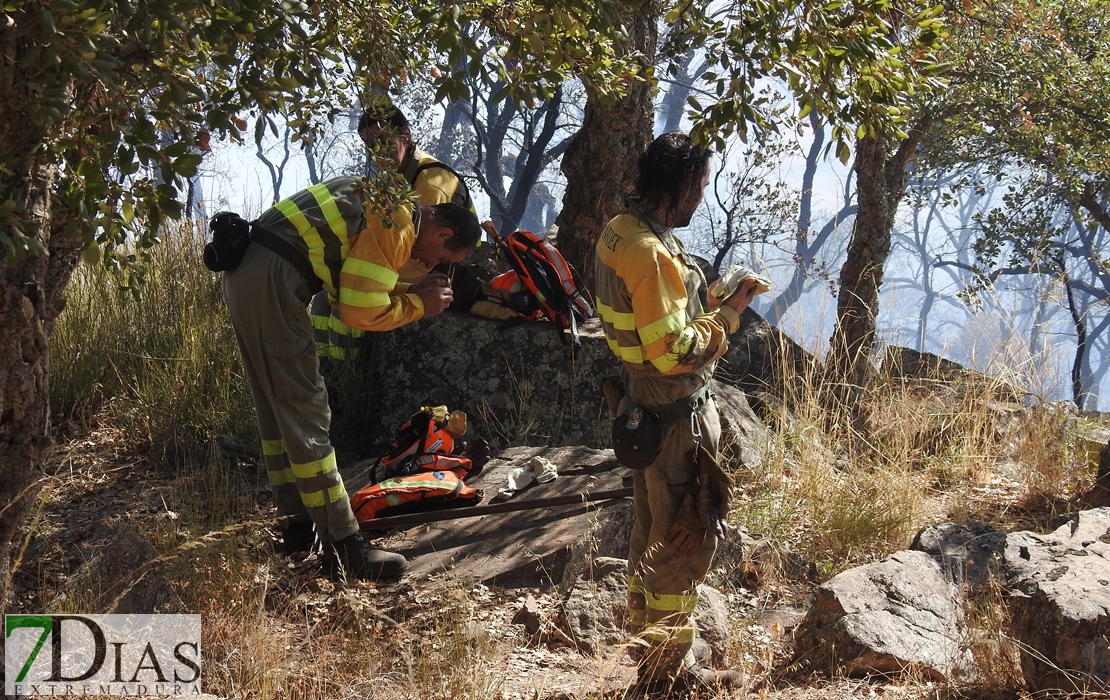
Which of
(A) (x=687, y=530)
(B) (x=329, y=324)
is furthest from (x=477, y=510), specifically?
(B) (x=329, y=324)

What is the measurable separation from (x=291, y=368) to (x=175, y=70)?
5.70 feet

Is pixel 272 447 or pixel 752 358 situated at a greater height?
pixel 752 358

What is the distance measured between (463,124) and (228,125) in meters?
27.7

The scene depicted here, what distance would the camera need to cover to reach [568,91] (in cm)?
2123

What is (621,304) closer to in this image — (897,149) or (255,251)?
(255,251)

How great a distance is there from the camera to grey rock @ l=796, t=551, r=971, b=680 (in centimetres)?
369

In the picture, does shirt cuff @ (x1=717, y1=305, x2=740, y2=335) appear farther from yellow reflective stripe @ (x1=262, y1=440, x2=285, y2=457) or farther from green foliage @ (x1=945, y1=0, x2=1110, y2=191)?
green foliage @ (x1=945, y1=0, x2=1110, y2=191)

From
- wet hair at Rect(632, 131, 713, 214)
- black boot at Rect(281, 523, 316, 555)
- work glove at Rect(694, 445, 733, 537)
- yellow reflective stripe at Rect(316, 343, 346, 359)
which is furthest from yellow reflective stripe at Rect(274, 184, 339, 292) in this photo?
yellow reflective stripe at Rect(316, 343, 346, 359)

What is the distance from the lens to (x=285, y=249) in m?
4.12

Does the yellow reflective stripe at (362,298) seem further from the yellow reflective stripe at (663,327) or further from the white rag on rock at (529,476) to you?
the white rag on rock at (529,476)

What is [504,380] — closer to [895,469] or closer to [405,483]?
[405,483]

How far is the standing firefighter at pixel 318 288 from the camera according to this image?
4020 mm

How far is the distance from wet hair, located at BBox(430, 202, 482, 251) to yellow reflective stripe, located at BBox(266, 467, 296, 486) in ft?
4.72

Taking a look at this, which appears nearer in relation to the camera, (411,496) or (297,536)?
(297,536)
